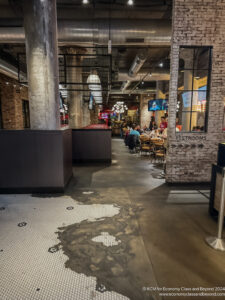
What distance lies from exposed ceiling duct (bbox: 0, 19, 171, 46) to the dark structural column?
3.42 ft

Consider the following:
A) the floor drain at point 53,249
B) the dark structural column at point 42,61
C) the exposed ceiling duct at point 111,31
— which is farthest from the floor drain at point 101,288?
the exposed ceiling duct at point 111,31

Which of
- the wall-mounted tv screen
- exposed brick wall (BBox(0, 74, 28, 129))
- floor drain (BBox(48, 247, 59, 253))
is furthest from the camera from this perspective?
the wall-mounted tv screen

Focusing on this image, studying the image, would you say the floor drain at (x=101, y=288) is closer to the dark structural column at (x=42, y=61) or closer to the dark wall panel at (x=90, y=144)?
the dark structural column at (x=42, y=61)

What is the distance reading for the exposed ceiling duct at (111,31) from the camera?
521cm

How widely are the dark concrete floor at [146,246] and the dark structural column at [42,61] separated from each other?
6.02ft

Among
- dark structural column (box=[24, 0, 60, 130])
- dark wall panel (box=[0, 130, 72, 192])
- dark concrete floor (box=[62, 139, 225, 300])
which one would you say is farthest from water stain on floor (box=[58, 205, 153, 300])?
dark structural column (box=[24, 0, 60, 130])

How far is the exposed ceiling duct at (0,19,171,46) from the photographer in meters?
5.21

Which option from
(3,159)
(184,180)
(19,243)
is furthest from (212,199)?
(3,159)

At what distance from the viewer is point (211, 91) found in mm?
4637

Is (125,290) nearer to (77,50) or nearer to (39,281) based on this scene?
(39,281)

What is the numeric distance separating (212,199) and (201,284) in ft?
5.63

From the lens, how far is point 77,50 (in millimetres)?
8047

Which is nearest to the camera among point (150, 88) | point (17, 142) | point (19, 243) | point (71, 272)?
point (71, 272)

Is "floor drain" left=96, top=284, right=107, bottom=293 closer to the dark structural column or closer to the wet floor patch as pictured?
the wet floor patch
